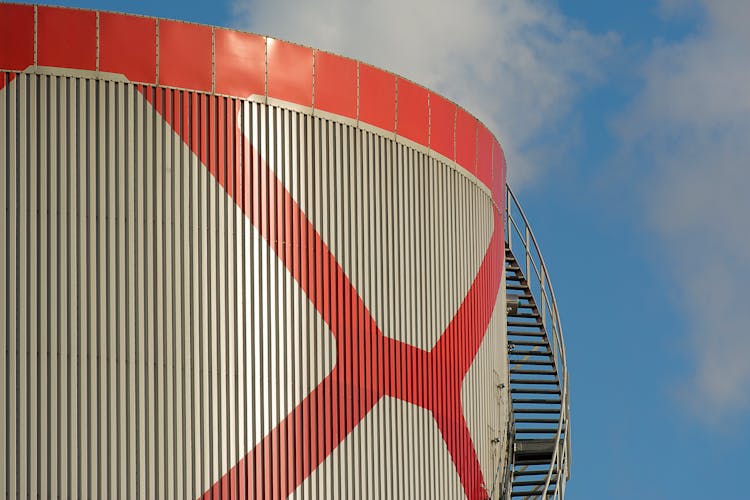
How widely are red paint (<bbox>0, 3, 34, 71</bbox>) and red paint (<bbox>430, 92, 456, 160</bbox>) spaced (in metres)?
7.84

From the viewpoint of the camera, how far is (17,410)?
85.4 ft

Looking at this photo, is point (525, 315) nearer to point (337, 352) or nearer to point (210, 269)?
point (337, 352)

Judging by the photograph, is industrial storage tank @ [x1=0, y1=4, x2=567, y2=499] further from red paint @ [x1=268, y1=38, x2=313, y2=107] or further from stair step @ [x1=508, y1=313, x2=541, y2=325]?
stair step @ [x1=508, y1=313, x2=541, y2=325]

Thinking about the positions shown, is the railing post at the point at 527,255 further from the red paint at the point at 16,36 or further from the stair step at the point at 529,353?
the red paint at the point at 16,36

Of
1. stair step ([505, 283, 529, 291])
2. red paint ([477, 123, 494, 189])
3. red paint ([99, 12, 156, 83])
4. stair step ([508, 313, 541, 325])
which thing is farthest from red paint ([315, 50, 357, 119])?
stair step ([508, 313, 541, 325])

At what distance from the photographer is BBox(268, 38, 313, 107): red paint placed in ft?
95.1

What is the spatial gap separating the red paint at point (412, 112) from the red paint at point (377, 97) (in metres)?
0.20

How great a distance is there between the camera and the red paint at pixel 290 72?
2898 cm

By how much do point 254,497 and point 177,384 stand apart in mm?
2146

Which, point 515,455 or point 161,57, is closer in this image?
point 161,57

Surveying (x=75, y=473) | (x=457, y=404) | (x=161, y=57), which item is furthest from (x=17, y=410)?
(x=457, y=404)

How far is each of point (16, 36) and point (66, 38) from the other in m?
0.74

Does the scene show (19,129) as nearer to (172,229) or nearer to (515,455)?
(172,229)

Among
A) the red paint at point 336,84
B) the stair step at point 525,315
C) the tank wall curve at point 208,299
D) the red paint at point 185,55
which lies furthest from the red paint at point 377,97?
the stair step at point 525,315
